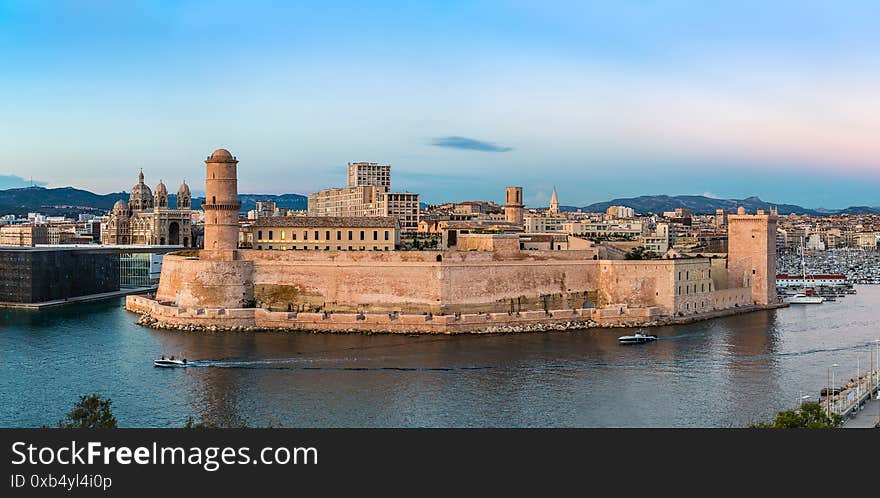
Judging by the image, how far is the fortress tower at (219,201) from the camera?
30578 millimetres

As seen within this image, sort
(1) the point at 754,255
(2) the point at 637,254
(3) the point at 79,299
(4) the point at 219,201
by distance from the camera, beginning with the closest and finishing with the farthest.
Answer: (4) the point at 219,201, (1) the point at 754,255, (3) the point at 79,299, (2) the point at 637,254

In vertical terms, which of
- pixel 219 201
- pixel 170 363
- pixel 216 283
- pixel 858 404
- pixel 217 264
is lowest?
pixel 170 363

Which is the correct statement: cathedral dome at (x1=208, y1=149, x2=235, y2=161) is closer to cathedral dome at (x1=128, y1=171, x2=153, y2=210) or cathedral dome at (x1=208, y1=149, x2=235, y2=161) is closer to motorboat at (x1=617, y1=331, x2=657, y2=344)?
motorboat at (x1=617, y1=331, x2=657, y2=344)

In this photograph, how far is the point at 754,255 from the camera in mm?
36125

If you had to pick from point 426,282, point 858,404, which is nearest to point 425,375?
point 426,282

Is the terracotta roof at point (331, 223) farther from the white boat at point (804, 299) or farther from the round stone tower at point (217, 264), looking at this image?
the white boat at point (804, 299)

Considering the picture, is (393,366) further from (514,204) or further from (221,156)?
(514,204)

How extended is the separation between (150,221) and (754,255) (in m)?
45.8

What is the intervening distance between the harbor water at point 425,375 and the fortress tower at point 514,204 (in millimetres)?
17678

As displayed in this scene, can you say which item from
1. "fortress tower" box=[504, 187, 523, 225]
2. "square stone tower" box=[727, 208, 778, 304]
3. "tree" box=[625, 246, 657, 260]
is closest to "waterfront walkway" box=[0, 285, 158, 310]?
"fortress tower" box=[504, 187, 523, 225]

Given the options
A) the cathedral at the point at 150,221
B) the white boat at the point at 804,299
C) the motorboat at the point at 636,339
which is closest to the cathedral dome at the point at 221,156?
the motorboat at the point at 636,339

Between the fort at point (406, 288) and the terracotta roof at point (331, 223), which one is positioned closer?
the fort at point (406, 288)

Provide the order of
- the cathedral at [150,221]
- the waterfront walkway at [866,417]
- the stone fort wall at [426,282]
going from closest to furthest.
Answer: the waterfront walkway at [866,417] → the stone fort wall at [426,282] → the cathedral at [150,221]
